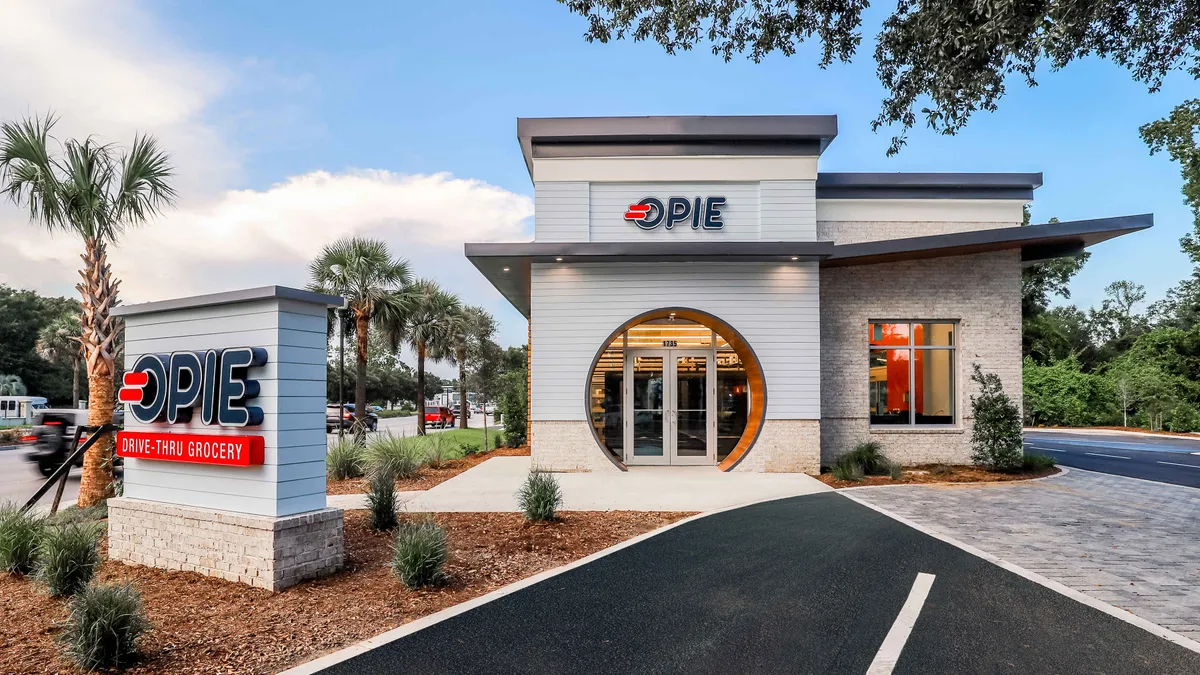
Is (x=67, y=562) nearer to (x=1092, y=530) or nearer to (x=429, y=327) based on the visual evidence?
(x=1092, y=530)

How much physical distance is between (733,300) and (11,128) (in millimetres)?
10932

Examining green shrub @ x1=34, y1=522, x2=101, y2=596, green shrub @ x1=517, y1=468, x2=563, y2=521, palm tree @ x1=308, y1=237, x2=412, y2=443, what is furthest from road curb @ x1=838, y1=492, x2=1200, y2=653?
palm tree @ x1=308, y1=237, x2=412, y2=443

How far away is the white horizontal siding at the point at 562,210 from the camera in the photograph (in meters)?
12.5

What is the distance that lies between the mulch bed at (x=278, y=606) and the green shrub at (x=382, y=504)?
148 mm

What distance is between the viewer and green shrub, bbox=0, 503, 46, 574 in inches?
223

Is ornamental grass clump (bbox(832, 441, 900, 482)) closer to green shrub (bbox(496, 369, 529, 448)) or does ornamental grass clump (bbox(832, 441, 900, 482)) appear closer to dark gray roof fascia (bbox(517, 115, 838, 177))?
dark gray roof fascia (bbox(517, 115, 838, 177))

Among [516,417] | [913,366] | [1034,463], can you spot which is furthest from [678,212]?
[1034,463]

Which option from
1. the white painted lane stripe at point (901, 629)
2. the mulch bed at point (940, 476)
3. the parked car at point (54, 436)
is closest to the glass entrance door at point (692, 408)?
the mulch bed at point (940, 476)

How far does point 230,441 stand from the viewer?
213 inches

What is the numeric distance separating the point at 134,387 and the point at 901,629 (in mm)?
6674

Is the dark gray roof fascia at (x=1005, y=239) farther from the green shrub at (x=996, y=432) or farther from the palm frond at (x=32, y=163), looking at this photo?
the palm frond at (x=32, y=163)

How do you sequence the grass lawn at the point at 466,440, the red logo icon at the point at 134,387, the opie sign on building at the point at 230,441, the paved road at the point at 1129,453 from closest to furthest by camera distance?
the opie sign on building at the point at 230,441 < the red logo icon at the point at 134,387 < the paved road at the point at 1129,453 < the grass lawn at the point at 466,440

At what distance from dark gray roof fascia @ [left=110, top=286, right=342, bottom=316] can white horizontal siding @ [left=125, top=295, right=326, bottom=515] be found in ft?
0.20

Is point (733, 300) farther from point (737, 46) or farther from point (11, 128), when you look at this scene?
point (11, 128)
